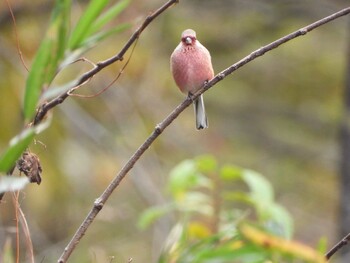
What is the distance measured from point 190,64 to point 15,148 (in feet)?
3.92

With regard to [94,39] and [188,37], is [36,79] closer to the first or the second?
[94,39]

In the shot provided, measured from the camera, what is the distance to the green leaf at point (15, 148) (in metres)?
1.15

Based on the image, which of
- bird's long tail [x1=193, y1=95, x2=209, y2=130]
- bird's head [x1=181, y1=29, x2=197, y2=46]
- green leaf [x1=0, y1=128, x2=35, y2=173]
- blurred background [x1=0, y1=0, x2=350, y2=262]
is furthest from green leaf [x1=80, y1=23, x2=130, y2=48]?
blurred background [x1=0, y1=0, x2=350, y2=262]

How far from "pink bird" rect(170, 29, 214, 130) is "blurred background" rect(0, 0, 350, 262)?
2.21 m

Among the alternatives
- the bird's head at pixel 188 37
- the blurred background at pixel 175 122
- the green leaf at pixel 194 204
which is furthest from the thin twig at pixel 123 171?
the blurred background at pixel 175 122

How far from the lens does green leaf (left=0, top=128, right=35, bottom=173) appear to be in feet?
3.78

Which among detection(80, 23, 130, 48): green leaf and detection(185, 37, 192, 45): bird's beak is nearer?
detection(80, 23, 130, 48): green leaf

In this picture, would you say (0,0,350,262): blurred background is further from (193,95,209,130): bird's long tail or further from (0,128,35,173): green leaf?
(0,128,35,173): green leaf

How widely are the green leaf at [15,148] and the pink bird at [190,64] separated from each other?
112 centimetres

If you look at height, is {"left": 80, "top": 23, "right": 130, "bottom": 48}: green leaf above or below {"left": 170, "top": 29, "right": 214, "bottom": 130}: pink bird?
above

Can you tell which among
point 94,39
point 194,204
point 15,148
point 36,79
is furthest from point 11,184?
point 194,204

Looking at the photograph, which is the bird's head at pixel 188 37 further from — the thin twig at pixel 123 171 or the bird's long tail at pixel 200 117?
the thin twig at pixel 123 171

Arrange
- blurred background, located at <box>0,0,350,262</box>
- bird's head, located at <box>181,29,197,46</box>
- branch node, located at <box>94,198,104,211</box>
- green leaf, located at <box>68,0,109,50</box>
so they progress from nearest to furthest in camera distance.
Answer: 1. green leaf, located at <box>68,0,109,50</box>
2. branch node, located at <box>94,198,104,211</box>
3. bird's head, located at <box>181,29,197,46</box>
4. blurred background, located at <box>0,0,350,262</box>

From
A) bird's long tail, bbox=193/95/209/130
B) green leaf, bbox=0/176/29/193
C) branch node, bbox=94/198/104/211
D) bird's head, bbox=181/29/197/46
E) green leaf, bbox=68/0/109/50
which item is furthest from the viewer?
bird's long tail, bbox=193/95/209/130
